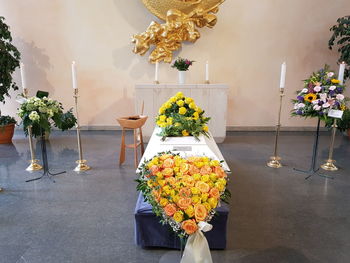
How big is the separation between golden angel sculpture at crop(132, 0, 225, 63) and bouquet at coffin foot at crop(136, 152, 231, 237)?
13.4 ft

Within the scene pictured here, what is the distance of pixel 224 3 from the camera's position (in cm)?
534

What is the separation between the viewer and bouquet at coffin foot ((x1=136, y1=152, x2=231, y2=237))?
4.69ft

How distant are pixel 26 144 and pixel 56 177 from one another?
1.84m

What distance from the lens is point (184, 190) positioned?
57.3 inches

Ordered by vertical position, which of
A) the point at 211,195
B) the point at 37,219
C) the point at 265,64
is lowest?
the point at 37,219

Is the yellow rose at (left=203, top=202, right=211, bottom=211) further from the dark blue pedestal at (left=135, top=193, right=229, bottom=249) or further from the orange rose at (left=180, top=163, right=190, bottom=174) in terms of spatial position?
the dark blue pedestal at (left=135, top=193, right=229, bottom=249)

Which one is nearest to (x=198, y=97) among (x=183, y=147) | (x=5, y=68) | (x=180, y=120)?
(x=180, y=120)

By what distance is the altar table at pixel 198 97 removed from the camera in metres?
4.76

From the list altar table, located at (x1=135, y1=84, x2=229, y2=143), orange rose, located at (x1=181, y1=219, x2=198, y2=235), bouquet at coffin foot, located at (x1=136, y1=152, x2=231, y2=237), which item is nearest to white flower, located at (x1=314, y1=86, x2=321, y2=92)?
altar table, located at (x1=135, y1=84, x2=229, y2=143)

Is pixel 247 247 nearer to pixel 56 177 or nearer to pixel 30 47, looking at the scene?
pixel 56 177

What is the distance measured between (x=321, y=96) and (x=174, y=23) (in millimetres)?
2995

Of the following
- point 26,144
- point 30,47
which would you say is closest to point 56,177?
point 26,144

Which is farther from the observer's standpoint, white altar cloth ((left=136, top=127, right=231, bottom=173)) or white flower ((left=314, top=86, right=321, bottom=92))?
white flower ((left=314, top=86, right=321, bottom=92))

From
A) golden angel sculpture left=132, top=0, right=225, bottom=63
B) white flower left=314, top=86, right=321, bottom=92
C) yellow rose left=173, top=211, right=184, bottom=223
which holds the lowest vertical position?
yellow rose left=173, top=211, right=184, bottom=223
